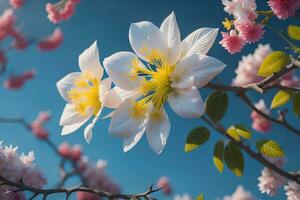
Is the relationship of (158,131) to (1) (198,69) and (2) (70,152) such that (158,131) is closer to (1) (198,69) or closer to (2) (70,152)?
(1) (198,69)

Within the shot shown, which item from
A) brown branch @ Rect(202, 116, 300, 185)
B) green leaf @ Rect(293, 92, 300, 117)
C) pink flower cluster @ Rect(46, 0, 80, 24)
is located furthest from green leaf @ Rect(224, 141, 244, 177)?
pink flower cluster @ Rect(46, 0, 80, 24)

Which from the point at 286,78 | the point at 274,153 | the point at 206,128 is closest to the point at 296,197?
the point at 274,153

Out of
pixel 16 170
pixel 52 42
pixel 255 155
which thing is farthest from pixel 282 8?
pixel 52 42

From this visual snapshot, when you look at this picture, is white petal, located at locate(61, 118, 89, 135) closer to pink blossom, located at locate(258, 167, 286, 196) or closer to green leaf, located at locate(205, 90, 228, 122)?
green leaf, located at locate(205, 90, 228, 122)

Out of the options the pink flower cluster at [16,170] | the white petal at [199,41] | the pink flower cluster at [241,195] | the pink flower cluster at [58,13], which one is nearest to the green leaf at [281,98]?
the white petal at [199,41]

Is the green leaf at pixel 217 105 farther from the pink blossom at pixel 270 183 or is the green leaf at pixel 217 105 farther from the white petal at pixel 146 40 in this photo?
the pink blossom at pixel 270 183

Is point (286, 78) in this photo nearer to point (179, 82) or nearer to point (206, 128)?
point (206, 128)
